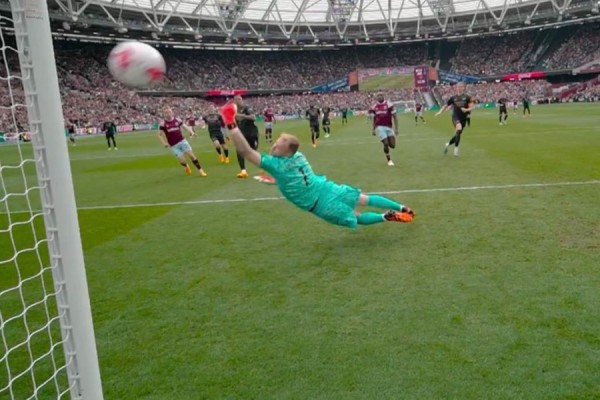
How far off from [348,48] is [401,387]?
77.5 m

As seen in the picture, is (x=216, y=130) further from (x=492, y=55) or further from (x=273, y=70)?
(x=492, y=55)

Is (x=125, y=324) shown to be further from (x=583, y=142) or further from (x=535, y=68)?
(x=535, y=68)

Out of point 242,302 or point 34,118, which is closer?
point 34,118

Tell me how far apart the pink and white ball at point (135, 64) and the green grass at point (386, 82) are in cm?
6399

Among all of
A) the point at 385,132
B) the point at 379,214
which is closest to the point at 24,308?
the point at 379,214

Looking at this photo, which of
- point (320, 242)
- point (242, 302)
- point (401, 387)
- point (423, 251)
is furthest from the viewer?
point (320, 242)

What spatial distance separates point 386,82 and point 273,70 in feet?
55.8

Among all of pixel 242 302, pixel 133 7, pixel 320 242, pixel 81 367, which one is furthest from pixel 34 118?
pixel 133 7

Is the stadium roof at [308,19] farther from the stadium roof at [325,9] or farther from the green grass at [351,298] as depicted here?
the green grass at [351,298]

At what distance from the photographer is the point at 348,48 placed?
76.4 metres

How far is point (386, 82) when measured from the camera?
67.6 metres

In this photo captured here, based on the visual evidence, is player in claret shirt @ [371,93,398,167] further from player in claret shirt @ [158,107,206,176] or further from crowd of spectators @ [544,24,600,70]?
crowd of spectators @ [544,24,600,70]

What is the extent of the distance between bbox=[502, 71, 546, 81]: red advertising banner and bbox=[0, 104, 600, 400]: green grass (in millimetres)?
60244

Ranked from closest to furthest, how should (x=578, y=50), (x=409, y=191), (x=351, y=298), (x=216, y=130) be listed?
(x=351, y=298) < (x=409, y=191) < (x=216, y=130) < (x=578, y=50)
